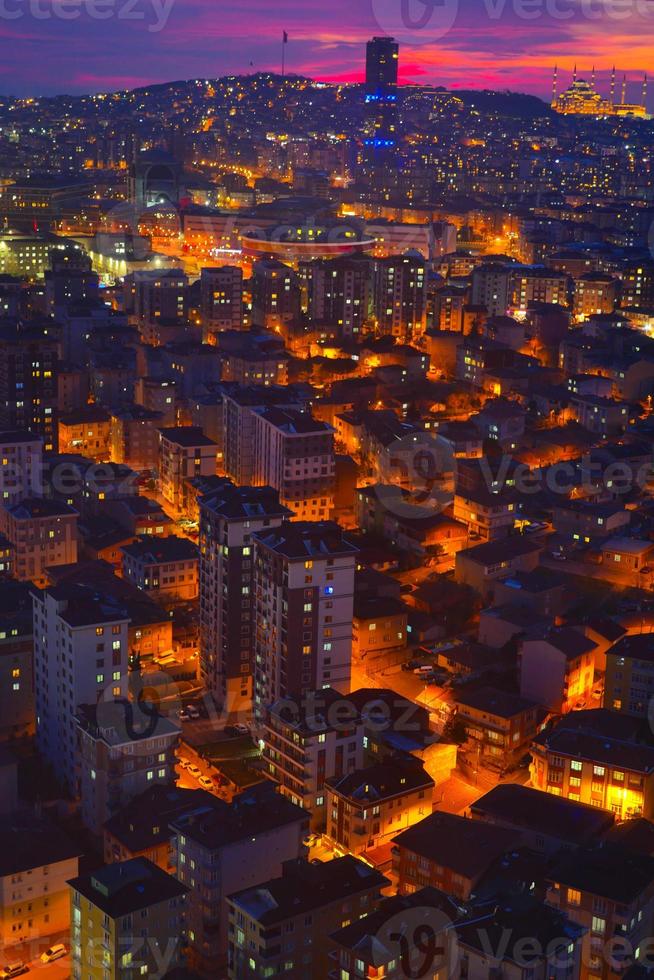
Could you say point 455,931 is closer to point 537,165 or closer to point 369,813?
point 369,813

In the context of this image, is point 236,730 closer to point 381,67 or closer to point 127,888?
point 127,888

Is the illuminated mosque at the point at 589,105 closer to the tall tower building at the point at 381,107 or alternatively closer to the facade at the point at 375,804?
the tall tower building at the point at 381,107

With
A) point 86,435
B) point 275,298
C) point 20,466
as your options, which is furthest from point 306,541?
point 275,298

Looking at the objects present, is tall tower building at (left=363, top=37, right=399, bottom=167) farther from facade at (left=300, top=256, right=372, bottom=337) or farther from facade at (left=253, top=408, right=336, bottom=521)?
facade at (left=253, top=408, right=336, bottom=521)

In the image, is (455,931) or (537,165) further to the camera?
(537,165)

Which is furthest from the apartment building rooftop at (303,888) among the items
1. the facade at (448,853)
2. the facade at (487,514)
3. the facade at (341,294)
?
the facade at (341,294)

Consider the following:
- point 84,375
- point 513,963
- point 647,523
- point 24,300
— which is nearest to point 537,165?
point 24,300
